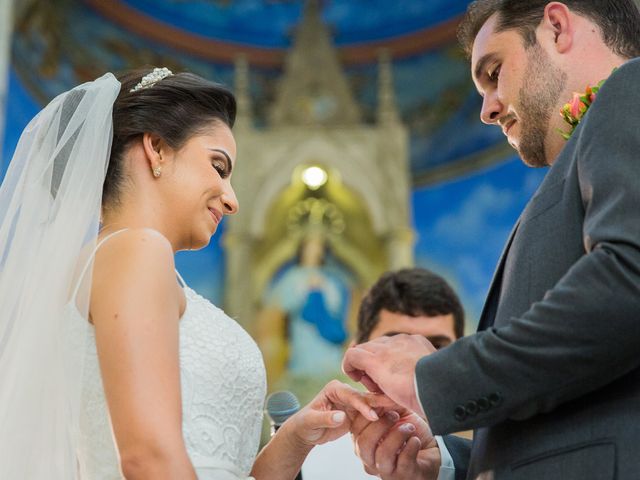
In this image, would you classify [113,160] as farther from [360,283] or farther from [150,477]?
[360,283]

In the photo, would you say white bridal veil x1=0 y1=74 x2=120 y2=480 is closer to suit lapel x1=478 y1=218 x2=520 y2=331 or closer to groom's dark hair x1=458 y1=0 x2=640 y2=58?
suit lapel x1=478 y1=218 x2=520 y2=331

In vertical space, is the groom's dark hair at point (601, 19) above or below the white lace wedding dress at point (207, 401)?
above

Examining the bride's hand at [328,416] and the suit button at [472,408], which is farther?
the bride's hand at [328,416]

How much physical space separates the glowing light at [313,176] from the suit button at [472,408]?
8.13 m

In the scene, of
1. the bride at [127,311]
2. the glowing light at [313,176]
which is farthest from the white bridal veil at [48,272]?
the glowing light at [313,176]

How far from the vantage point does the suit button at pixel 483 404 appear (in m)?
1.53

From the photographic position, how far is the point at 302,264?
987cm

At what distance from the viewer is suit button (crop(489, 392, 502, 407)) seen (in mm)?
1515

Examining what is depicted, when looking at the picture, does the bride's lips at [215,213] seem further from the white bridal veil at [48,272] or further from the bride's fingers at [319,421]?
the bride's fingers at [319,421]

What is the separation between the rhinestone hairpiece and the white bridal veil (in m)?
0.06

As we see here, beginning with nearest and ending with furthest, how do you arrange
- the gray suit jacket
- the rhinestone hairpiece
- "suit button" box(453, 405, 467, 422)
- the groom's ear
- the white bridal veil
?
the gray suit jacket, "suit button" box(453, 405, 467, 422), the white bridal veil, the groom's ear, the rhinestone hairpiece

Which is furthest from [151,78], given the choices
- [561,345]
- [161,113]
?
[561,345]

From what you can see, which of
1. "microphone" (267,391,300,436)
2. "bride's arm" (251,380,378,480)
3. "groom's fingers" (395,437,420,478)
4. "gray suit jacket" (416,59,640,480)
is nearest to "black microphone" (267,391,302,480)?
"microphone" (267,391,300,436)

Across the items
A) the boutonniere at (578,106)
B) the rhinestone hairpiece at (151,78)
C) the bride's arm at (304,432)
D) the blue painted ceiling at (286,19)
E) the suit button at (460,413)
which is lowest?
the suit button at (460,413)
